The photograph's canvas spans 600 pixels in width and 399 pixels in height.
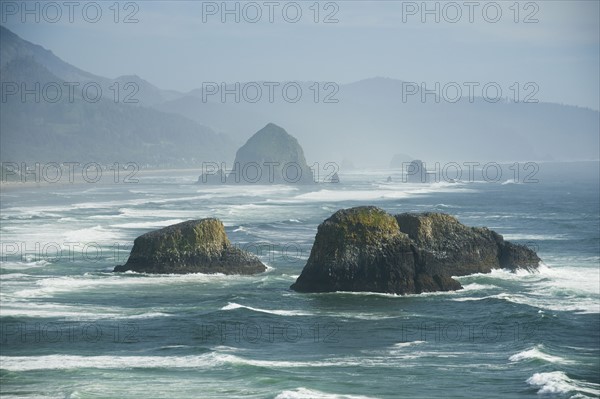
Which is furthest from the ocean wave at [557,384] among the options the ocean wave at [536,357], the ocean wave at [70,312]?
the ocean wave at [70,312]

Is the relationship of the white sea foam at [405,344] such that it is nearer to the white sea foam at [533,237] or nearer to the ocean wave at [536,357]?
the ocean wave at [536,357]

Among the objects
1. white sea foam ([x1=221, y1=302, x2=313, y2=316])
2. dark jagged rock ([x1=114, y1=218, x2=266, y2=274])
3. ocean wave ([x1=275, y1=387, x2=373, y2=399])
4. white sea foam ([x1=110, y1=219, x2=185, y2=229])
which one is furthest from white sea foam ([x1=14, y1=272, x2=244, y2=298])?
white sea foam ([x1=110, y1=219, x2=185, y2=229])

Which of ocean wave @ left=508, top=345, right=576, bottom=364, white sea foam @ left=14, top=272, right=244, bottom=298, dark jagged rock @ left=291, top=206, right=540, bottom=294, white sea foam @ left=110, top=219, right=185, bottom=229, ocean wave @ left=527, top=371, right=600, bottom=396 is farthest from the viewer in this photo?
white sea foam @ left=110, top=219, right=185, bottom=229

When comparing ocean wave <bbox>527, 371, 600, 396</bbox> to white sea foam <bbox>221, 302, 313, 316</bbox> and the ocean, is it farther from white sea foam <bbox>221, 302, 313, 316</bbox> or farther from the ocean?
white sea foam <bbox>221, 302, 313, 316</bbox>

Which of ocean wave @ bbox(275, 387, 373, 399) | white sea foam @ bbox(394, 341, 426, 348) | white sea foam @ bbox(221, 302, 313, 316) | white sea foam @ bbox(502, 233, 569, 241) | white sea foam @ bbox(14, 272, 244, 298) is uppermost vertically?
white sea foam @ bbox(502, 233, 569, 241)

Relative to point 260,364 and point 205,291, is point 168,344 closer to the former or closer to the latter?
point 260,364
